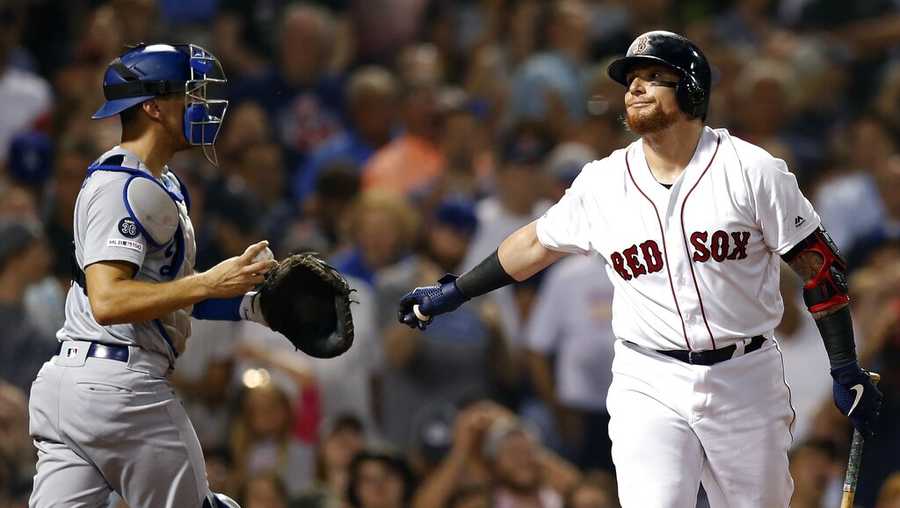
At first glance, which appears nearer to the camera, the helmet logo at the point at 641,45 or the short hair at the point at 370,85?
the helmet logo at the point at 641,45

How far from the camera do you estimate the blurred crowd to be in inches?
296

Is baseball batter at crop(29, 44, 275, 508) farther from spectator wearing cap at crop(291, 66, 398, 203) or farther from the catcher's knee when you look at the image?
spectator wearing cap at crop(291, 66, 398, 203)

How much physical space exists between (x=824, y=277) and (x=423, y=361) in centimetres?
372

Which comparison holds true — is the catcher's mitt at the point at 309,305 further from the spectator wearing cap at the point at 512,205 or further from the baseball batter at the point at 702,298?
the spectator wearing cap at the point at 512,205

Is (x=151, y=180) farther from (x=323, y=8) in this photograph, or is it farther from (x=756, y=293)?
(x=323, y=8)

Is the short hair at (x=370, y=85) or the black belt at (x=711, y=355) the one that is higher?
the short hair at (x=370, y=85)

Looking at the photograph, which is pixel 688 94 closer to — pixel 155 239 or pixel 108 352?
pixel 155 239

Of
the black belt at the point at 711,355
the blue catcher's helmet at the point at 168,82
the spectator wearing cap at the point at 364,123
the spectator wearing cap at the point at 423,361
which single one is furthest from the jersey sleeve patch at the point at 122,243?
the spectator wearing cap at the point at 364,123

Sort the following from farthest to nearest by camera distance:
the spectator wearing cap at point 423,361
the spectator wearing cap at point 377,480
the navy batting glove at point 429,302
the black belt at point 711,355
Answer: the spectator wearing cap at point 423,361 → the spectator wearing cap at point 377,480 → the navy batting glove at point 429,302 → the black belt at point 711,355

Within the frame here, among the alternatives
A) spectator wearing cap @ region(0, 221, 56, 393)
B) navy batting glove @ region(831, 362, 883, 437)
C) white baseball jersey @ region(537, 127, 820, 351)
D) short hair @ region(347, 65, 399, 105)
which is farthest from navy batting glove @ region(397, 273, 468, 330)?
short hair @ region(347, 65, 399, 105)

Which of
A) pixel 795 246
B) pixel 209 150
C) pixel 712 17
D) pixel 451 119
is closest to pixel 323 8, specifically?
pixel 451 119

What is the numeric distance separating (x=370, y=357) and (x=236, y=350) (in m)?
0.75

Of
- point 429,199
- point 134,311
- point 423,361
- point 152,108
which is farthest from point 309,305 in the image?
point 429,199

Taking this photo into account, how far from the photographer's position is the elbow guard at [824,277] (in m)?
4.47
